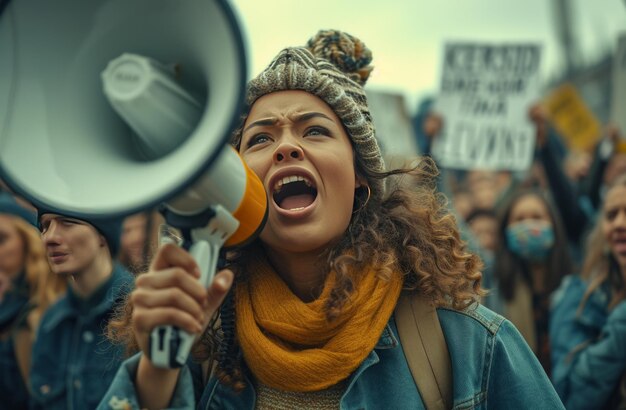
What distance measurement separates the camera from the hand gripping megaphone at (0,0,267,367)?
1.54 m

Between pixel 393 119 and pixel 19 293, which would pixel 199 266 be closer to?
pixel 19 293

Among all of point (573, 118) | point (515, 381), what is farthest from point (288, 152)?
point (573, 118)

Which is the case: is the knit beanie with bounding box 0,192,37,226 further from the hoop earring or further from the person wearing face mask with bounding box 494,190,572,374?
the person wearing face mask with bounding box 494,190,572,374

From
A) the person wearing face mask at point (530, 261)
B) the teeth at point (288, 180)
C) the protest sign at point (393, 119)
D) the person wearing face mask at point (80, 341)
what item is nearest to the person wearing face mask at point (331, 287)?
the teeth at point (288, 180)

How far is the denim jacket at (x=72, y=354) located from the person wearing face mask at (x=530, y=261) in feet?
7.03

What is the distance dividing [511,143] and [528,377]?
14.1ft

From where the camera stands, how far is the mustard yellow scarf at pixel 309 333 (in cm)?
200

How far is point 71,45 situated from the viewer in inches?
65.3

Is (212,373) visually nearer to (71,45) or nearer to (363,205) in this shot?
(363,205)

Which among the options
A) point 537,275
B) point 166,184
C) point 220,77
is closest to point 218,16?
point 220,77

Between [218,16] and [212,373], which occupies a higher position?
[218,16]

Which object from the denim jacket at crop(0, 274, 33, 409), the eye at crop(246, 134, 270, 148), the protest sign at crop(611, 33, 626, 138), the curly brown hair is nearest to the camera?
the curly brown hair

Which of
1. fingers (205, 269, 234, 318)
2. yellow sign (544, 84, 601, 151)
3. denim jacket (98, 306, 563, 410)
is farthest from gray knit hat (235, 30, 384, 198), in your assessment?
yellow sign (544, 84, 601, 151)

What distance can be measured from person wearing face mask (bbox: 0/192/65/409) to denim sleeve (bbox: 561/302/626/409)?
2438 mm
